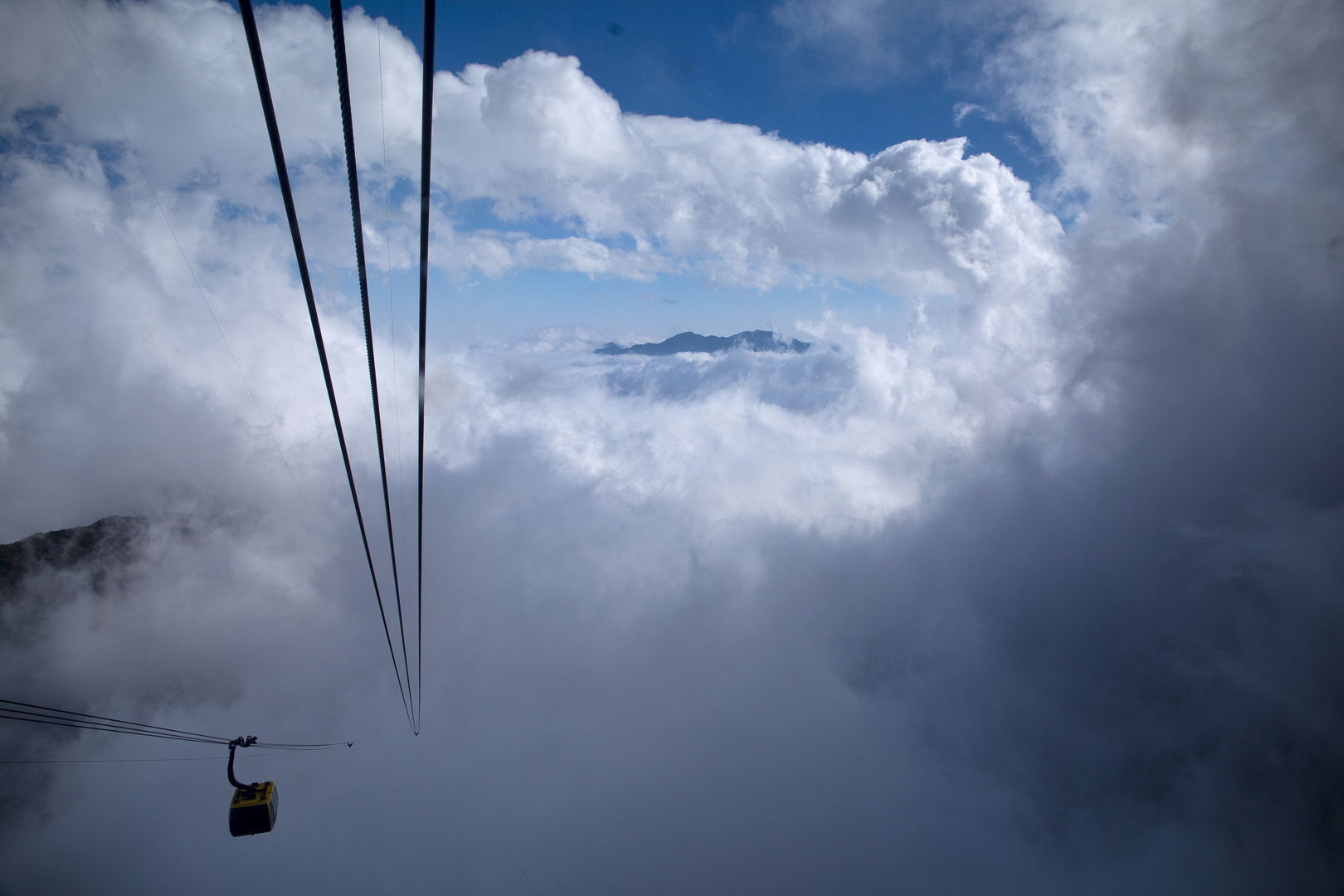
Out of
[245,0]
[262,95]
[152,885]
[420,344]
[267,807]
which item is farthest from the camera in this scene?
[152,885]

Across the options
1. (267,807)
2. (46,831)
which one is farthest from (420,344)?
(46,831)

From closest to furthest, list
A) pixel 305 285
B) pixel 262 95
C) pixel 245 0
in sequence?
pixel 245 0, pixel 262 95, pixel 305 285

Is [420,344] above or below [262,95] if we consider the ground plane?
below

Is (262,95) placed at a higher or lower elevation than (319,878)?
higher

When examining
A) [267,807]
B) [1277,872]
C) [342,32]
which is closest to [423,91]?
[342,32]

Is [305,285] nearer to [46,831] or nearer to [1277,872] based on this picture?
[46,831]

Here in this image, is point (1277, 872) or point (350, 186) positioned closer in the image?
point (350, 186)

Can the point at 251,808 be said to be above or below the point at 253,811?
above

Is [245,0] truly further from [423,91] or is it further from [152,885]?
[152,885]

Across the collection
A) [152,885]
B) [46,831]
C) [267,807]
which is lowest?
[152,885]
